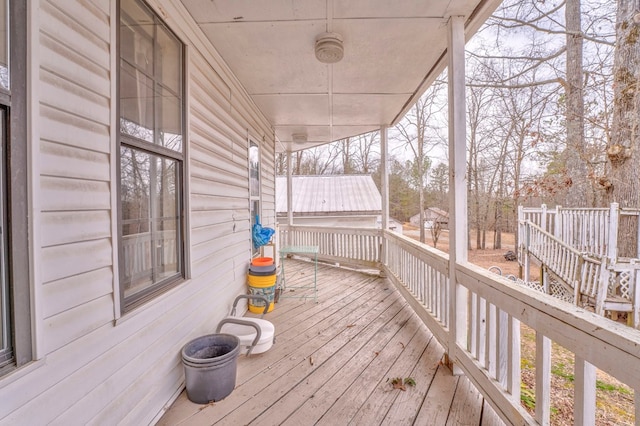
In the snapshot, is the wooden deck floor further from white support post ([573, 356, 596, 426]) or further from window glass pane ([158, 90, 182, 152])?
window glass pane ([158, 90, 182, 152])

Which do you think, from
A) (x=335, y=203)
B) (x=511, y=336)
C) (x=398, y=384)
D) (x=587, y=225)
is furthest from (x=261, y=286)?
(x=335, y=203)

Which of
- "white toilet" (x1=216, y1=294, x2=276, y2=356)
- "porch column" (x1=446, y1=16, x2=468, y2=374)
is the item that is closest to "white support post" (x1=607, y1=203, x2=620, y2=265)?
"porch column" (x1=446, y1=16, x2=468, y2=374)

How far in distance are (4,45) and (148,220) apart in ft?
3.50

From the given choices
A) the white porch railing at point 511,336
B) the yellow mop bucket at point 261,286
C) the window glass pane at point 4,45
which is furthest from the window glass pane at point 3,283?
the yellow mop bucket at point 261,286

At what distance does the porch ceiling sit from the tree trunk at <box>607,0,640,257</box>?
217 cm

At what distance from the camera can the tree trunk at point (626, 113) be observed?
309 cm

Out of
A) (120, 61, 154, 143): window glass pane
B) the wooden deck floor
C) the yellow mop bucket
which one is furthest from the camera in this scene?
the yellow mop bucket

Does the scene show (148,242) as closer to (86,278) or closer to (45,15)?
(86,278)

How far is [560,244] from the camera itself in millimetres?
4977

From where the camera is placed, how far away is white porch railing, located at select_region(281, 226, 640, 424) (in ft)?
3.34

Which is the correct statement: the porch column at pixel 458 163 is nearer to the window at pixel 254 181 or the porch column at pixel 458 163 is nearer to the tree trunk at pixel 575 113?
the window at pixel 254 181

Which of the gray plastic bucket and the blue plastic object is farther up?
the blue plastic object

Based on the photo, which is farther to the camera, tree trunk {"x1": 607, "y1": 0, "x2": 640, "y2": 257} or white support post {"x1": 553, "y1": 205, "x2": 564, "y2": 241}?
white support post {"x1": 553, "y1": 205, "x2": 564, "y2": 241}

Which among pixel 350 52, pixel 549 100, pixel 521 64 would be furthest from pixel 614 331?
pixel 521 64
